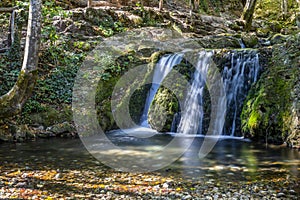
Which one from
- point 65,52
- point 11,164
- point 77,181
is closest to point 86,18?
point 65,52

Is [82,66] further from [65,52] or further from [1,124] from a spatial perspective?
[1,124]

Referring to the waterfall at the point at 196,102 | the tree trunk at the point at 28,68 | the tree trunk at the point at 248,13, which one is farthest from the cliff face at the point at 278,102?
the tree trunk at the point at 248,13

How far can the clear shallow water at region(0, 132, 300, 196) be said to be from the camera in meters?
4.70

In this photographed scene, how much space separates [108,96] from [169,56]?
307 centimetres

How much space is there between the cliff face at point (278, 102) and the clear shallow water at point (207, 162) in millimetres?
438

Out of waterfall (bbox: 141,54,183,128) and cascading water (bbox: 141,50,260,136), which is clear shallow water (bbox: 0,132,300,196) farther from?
waterfall (bbox: 141,54,183,128)

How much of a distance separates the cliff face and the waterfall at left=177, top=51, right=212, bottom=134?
1558 millimetres

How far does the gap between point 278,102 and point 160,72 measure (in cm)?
477

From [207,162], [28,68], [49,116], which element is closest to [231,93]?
[207,162]

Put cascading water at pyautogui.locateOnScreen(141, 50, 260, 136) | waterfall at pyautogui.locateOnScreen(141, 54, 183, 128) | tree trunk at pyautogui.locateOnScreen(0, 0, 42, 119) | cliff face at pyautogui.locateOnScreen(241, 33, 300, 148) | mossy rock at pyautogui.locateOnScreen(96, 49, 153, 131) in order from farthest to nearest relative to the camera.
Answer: waterfall at pyautogui.locateOnScreen(141, 54, 183, 128), mossy rock at pyautogui.locateOnScreen(96, 49, 153, 131), cascading water at pyautogui.locateOnScreen(141, 50, 260, 136), cliff face at pyautogui.locateOnScreen(241, 33, 300, 148), tree trunk at pyautogui.locateOnScreen(0, 0, 42, 119)

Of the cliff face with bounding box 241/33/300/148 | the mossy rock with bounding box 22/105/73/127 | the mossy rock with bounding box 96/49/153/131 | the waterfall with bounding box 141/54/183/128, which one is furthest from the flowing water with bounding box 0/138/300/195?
the waterfall with bounding box 141/54/183/128

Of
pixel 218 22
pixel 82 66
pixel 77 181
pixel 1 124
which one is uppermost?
pixel 218 22

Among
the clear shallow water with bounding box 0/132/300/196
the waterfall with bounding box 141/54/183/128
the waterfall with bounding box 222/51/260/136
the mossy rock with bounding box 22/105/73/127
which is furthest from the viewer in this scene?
the waterfall with bounding box 141/54/183/128

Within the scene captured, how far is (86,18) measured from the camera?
15.3 metres
